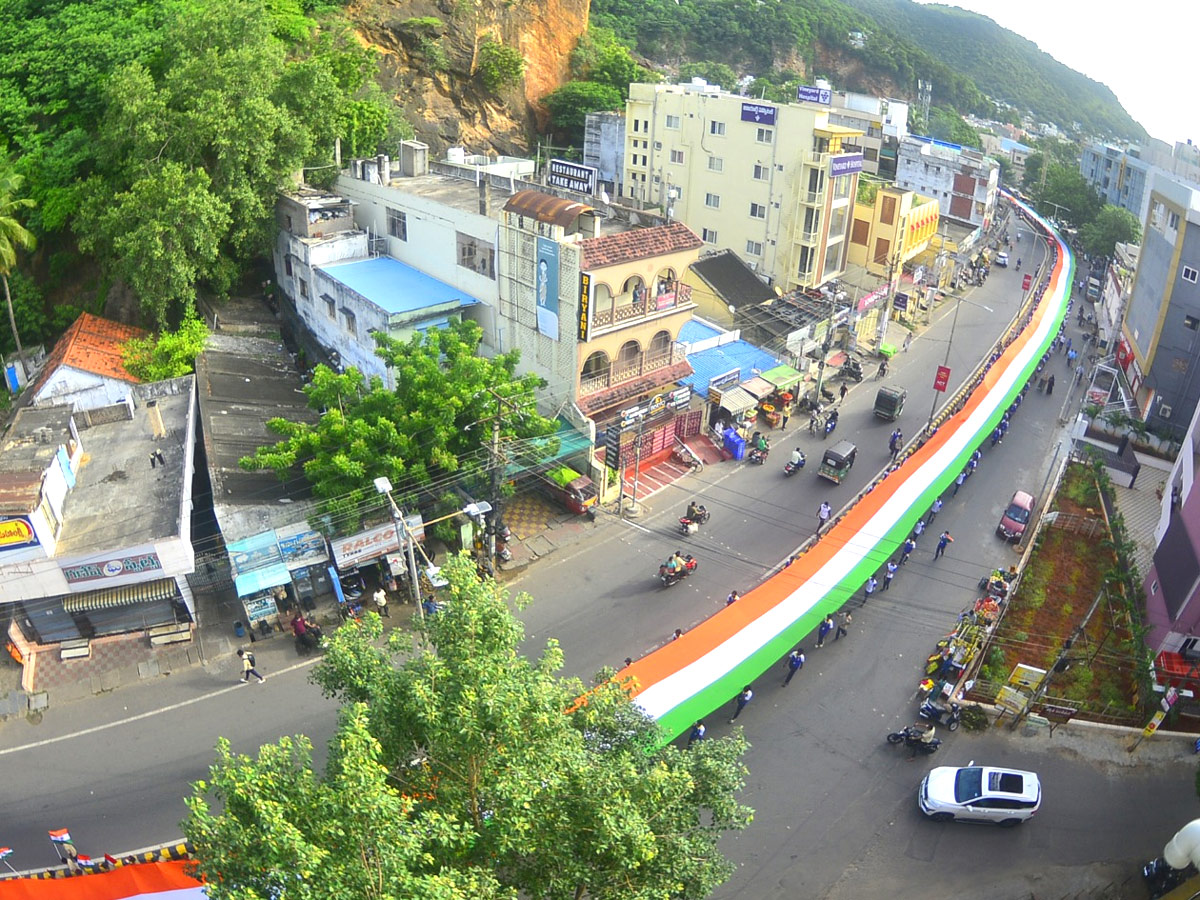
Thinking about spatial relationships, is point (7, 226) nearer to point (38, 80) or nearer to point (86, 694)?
point (38, 80)

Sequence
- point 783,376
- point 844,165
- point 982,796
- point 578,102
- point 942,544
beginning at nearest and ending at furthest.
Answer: point 982,796 → point 942,544 → point 783,376 → point 844,165 → point 578,102

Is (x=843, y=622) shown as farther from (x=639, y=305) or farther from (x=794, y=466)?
(x=639, y=305)

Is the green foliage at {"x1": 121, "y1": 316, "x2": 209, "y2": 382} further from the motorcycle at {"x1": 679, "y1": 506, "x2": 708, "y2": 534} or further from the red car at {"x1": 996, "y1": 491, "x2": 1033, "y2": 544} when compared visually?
the red car at {"x1": 996, "y1": 491, "x2": 1033, "y2": 544}

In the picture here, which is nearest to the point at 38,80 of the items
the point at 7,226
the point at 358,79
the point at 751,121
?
the point at 7,226

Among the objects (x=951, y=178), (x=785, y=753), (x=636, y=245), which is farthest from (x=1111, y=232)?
(x=785, y=753)

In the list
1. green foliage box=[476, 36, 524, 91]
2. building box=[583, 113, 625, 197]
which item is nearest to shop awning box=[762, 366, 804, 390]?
building box=[583, 113, 625, 197]

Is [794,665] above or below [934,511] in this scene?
below

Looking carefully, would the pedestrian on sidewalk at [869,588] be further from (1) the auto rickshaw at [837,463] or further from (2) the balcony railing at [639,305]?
(2) the balcony railing at [639,305]

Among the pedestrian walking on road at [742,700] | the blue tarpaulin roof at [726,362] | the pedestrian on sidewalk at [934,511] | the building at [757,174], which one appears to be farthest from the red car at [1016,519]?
the building at [757,174]
